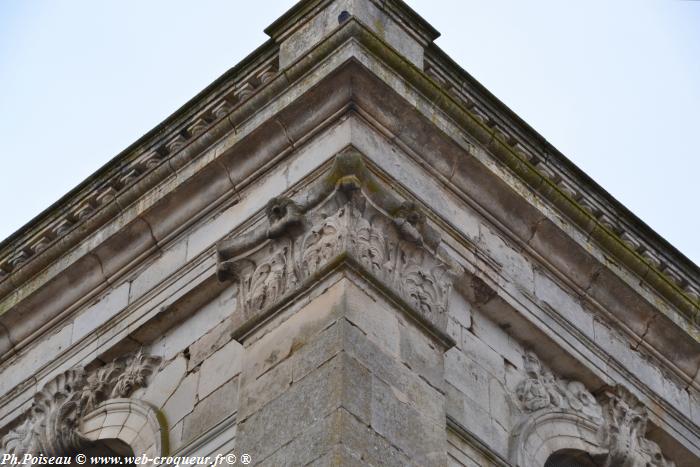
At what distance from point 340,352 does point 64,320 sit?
476 centimetres

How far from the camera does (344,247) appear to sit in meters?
13.9

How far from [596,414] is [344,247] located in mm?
3225

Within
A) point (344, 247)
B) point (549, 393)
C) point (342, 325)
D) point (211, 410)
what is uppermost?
point (549, 393)

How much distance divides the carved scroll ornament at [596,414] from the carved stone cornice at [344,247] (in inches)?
48.9

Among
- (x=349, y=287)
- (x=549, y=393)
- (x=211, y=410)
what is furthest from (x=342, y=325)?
(x=549, y=393)

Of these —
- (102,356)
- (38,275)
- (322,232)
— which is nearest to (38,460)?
(102,356)

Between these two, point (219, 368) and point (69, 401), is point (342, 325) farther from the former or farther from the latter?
point (69, 401)

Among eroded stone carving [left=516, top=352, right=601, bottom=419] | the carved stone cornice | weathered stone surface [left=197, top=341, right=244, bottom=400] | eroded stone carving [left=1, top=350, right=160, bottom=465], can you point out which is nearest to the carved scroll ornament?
eroded stone carving [left=516, top=352, right=601, bottom=419]

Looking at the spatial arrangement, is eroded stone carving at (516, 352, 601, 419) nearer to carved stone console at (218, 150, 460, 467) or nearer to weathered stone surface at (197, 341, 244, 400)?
carved stone console at (218, 150, 460, 467)

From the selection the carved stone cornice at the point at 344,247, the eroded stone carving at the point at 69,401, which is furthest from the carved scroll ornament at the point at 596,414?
the eroded stone carving at the point at 69,401

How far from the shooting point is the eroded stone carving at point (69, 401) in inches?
614

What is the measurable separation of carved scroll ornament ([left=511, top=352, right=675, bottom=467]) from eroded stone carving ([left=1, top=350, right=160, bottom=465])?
312 centimetres

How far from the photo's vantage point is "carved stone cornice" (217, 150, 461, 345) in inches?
554

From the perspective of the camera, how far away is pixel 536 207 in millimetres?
16484
